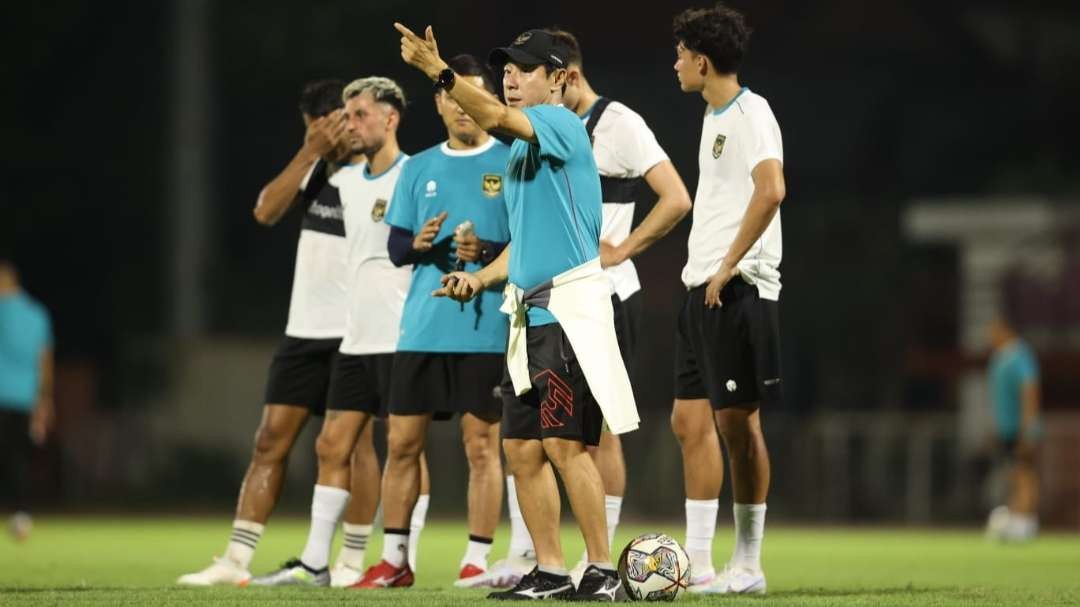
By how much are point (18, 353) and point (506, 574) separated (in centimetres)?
842

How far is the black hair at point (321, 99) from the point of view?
1055 centimetres

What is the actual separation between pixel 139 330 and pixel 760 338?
853 inches

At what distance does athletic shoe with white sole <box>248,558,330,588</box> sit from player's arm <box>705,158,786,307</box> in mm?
2628

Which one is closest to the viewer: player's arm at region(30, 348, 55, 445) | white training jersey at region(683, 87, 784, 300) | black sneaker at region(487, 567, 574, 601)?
black sneaker at region(487, 567, 574, 601)

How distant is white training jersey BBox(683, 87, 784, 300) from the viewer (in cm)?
947

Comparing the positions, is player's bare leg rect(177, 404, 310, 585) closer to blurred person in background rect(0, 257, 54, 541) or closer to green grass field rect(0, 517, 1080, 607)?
green grass field rect(0, 517, 1080, 607)

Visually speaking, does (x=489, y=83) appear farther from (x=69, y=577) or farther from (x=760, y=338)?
(x=69, y=577)

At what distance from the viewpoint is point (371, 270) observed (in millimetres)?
10328

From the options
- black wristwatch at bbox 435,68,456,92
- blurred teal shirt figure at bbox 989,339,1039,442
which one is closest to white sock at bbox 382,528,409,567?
black wristwatch at bbox 435,68,456,92

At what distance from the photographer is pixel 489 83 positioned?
10.1 meters

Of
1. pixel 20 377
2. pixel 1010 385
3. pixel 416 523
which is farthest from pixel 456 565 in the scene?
pixel 1010 385

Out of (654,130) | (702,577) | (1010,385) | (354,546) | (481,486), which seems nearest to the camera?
(702,577)

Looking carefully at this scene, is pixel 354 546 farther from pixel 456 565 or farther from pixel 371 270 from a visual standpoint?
pixel 456 565

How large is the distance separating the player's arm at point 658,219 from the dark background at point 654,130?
49.9ft
